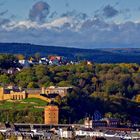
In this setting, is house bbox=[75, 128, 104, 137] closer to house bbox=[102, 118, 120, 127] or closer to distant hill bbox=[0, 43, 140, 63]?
house bbox=[102, 118, 120, 127]

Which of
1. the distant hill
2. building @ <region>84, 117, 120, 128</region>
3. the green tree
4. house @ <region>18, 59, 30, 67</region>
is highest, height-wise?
house @ <region>18, 59, 30, 67</region>

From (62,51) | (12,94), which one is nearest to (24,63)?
(12,94)

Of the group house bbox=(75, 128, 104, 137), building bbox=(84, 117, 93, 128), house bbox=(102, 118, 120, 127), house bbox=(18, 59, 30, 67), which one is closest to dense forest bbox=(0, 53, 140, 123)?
building bbox=(84, 117, 93, 128)

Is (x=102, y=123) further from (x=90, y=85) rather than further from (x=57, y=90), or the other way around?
(x=90, y=85)

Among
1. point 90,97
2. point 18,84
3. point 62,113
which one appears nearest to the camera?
point 62,113

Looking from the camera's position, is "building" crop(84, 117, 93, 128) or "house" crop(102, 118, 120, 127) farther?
"house" crop(102, 118, 120, 127)

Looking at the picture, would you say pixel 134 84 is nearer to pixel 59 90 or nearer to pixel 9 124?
pixel 59 90

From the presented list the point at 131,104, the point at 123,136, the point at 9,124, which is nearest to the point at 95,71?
the point at 131,104
